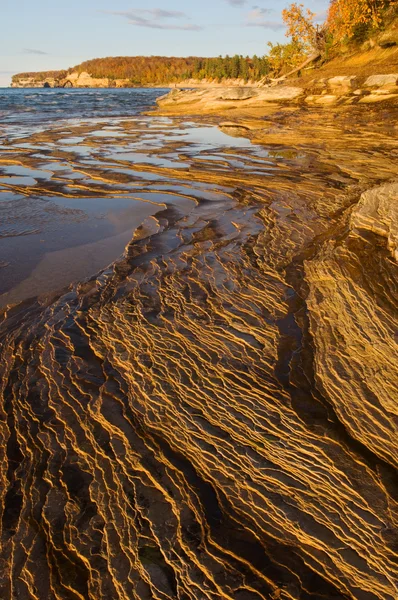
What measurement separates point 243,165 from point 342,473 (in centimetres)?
900

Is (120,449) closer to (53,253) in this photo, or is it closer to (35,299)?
(35,299)

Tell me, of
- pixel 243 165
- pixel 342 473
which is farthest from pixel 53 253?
pixel 243 165

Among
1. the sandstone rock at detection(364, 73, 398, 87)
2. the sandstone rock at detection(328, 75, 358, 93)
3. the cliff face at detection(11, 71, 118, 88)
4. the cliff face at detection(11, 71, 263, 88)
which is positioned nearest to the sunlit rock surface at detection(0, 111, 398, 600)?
the sandstone rock at detection(364, 73, 398, 87)

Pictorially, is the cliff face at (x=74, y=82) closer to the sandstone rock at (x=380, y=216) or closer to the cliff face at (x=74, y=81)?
the cliff face at (x=74, y=81)

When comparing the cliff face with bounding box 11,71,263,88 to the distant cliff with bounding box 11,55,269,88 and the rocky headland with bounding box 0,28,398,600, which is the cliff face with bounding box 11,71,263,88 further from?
the rocky headland with bounding box 0,28,398,600

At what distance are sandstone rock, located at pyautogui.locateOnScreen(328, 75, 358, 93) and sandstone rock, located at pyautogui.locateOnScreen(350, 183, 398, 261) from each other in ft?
57.3

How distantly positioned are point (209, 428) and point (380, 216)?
3.63m

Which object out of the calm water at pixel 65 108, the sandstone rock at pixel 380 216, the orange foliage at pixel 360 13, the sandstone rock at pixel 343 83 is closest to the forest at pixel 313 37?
the orange foliage at pixel 360 13

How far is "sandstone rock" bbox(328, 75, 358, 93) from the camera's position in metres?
19.8

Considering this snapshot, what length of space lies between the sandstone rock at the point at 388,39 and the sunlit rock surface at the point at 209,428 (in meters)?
22.2

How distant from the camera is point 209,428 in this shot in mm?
2438

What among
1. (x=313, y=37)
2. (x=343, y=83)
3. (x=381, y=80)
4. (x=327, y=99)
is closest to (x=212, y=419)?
(x=381, y=80)

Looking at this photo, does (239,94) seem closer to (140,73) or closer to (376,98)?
(376,98)

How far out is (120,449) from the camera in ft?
7.61
